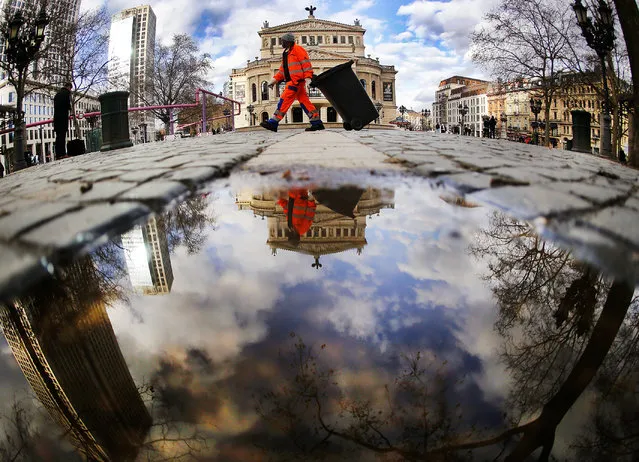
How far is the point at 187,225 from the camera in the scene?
1720 mm

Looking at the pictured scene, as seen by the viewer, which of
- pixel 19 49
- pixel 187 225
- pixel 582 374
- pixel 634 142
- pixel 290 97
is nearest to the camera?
pixel 582 374

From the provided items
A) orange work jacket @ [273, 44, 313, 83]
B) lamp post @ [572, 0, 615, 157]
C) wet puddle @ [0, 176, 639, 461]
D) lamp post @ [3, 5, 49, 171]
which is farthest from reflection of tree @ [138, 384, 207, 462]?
lamp post @ [572, 0, 615, 157]

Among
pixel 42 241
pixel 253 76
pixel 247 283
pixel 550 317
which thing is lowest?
pixel 550 317

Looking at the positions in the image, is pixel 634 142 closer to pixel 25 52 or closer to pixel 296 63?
pixel 296 63

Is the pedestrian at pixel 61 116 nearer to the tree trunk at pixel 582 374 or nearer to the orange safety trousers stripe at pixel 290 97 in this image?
the orange safety trousers stripe at pixel 290 97

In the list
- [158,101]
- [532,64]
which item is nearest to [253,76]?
[158,101]

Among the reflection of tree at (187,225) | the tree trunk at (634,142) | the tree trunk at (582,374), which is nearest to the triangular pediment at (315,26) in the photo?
the tree trunk at (634,142)

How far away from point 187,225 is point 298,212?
0.46m

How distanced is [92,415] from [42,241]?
57cm

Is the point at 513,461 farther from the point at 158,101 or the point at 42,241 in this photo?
the point at 158,101

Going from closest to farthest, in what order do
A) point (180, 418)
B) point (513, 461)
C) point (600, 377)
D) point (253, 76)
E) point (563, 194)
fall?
point (513, 461) < point (180, 418) < point (600, 377) < point (563, 194) < point (253, 76)

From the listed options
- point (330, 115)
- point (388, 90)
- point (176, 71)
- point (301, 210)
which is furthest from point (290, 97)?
point (388, 90)

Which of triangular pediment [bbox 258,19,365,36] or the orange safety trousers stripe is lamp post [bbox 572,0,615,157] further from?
triangular pediment [bbox 258,19,365,36]

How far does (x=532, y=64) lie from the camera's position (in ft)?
83.4
